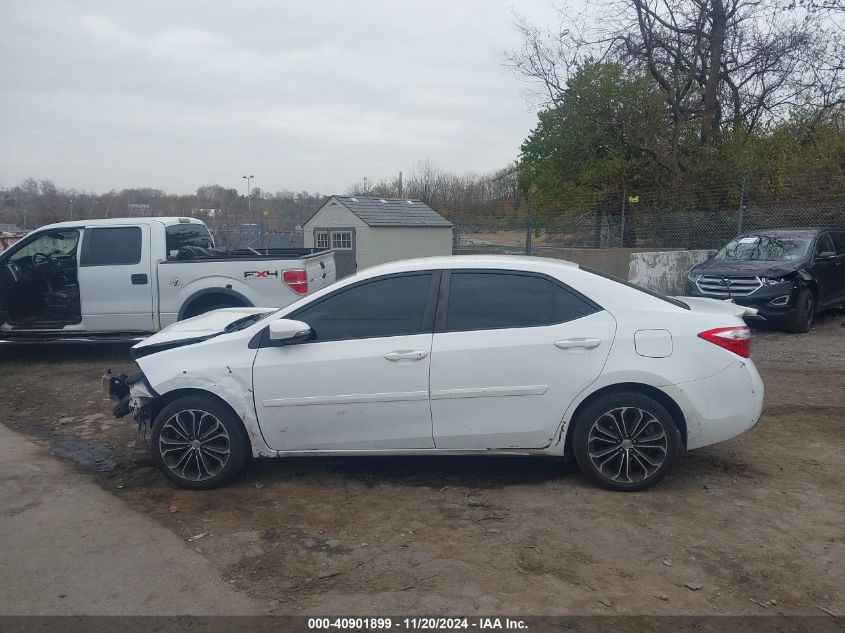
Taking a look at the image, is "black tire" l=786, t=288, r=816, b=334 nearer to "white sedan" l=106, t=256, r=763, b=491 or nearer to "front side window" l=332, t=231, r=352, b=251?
"white sedan" l=106, t=256, r=763, b=491

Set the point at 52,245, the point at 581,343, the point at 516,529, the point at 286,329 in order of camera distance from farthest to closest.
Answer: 1. the point at 52,245
2. the point at 286,329
3. the point at 581,343
4. the point at 516,529

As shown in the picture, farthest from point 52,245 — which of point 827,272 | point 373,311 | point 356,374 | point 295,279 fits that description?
point 827,272

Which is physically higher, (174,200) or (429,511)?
(174,200)

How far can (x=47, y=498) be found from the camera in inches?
197

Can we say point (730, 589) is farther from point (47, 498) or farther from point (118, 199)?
A: point (118, 199)

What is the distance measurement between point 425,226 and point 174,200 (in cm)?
1099

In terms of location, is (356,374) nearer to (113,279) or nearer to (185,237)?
(113,279)

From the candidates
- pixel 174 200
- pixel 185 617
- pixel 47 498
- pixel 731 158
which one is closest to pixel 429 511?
pixel 185 617

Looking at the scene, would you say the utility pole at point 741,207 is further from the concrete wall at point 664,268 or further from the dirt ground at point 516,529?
the dirt ground at point 516,529

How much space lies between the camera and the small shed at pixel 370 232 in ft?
72.1

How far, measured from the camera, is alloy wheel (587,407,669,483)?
4.68 meters

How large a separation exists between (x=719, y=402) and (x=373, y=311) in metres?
2.36

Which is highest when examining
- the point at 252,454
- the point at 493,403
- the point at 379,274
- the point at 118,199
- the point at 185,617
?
the point at 118,199

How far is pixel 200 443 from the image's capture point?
5.02 metres
